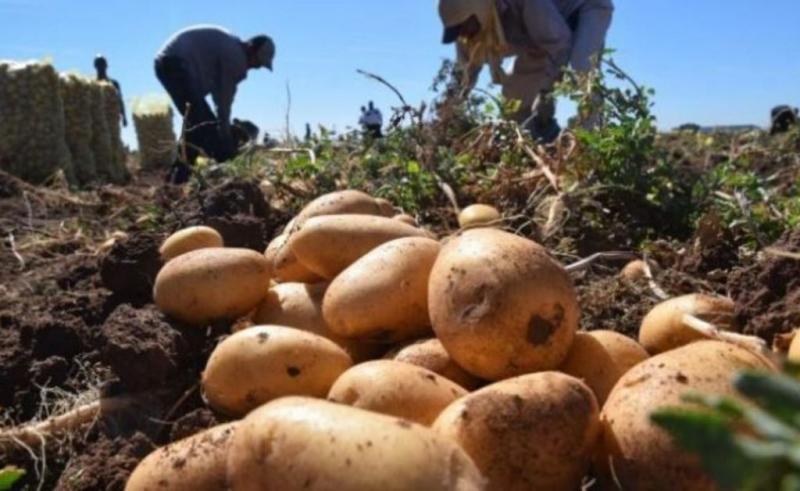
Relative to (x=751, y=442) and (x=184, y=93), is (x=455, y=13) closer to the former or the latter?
(x=184, y=93)

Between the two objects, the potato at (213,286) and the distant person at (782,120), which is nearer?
the potato at (213,286)

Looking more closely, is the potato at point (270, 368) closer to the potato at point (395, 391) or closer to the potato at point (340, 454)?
the potato at point (395, 391)

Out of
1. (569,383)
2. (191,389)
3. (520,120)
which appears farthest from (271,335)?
(520,120)

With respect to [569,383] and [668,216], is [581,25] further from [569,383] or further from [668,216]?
[569,383]

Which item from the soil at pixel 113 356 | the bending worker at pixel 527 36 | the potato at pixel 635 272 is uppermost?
the bending worker at pixel 527 36

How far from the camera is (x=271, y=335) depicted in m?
1.92

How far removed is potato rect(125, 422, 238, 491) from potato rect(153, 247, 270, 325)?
0.72 m

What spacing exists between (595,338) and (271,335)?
2.27 ft

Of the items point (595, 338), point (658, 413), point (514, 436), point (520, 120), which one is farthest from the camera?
point (520, 120)

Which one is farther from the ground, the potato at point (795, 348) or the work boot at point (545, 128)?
the work boot at point (545, 128)

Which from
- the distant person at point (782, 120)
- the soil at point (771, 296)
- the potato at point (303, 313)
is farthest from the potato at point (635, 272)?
the distant person at point (782, 120)

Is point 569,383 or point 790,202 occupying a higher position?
point 790,202

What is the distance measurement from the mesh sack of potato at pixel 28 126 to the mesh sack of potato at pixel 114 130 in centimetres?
163

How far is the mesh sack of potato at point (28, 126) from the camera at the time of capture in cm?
983
